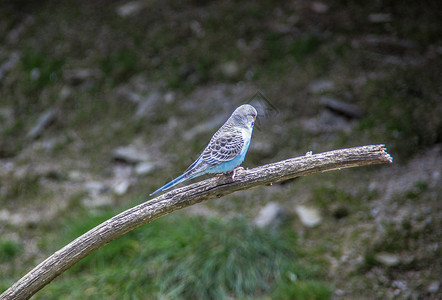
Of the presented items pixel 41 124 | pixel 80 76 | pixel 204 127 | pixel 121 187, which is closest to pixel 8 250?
pixel 121 187

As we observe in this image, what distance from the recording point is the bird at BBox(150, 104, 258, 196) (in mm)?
3457

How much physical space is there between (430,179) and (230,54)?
3422 millimetres

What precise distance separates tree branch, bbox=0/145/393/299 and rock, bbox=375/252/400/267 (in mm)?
1857

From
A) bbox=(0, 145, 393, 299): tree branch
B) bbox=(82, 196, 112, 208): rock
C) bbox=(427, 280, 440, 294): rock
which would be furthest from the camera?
bbox=(82, 196, 112, 208): rock

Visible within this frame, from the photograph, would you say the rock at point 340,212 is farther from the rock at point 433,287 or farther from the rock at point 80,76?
the rock at point 80,76

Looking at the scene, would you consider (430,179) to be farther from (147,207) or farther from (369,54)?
(147,207)

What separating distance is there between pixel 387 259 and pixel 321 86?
258 centimetres

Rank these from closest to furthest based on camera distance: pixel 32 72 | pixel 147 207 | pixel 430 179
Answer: pixel 147 207 → pixel 430 179 → pixel 32 72

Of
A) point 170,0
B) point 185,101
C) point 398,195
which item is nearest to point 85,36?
point 170,0

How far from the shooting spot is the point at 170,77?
24.3ft

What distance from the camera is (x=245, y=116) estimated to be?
3.60 metres

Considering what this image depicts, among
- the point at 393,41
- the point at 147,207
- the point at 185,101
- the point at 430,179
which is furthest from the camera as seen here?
the point at 185,101

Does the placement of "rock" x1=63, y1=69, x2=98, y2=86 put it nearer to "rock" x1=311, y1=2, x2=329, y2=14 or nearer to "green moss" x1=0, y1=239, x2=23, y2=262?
"green moss" x1=0, y1=239, x2=23, y2=262

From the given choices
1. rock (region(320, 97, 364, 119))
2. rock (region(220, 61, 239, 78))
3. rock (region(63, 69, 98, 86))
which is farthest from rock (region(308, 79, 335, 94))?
rock (region(63, 69, 98, 86))
